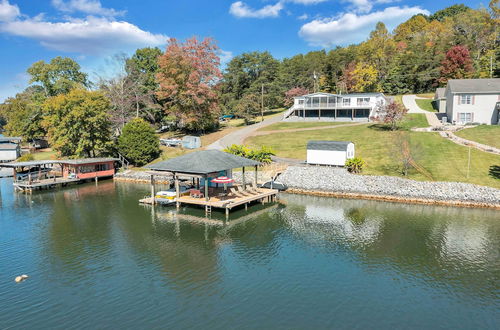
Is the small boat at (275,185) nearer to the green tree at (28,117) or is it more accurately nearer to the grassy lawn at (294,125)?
the grassy lawn at (294,125)

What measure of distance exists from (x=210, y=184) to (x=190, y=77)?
33.2m

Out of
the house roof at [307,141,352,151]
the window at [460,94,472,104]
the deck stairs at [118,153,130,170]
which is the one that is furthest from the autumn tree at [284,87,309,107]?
the deck stairs at [118,153,130,170]

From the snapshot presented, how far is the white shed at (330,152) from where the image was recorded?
43.9 meters

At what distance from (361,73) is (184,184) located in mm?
69210

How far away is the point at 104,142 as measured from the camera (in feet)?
186

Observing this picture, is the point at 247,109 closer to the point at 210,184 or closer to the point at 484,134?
the point at 210,184

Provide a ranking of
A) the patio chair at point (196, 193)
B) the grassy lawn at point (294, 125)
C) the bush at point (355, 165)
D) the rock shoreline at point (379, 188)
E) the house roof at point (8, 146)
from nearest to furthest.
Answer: the rock shoreline at point (379, 188)
the patio chair at point (196, 193)
the bush at point (355, 165)
the house roof at point (8, 146)
the grassy lawn at point (294, 125)

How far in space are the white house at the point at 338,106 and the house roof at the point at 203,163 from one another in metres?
39.3

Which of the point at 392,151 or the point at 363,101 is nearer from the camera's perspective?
the point at 392,151

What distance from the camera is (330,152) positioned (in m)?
44.7

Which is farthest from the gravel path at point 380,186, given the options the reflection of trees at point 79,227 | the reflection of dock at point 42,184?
the reflection of dock at point 42,184

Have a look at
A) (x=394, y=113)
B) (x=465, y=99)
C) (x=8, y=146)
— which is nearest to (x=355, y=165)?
(x=394, y=113)

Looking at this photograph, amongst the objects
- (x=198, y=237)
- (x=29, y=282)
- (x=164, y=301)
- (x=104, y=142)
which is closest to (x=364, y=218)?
(x=198, y=237)

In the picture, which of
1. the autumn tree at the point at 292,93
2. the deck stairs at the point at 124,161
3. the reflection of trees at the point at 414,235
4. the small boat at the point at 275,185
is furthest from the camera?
the autumn tree at the point at 292,93
